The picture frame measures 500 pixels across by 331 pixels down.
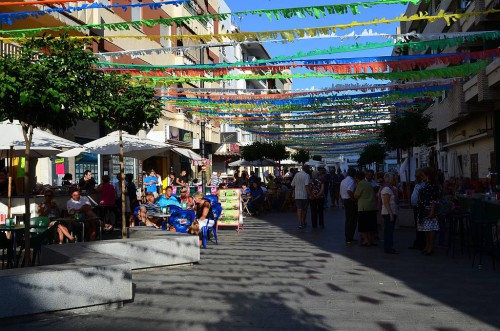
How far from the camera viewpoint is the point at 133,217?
13680mm

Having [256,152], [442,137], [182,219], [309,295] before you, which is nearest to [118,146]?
[182,219]

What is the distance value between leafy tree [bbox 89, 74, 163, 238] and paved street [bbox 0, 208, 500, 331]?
2175mm

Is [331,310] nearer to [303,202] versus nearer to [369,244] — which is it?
[369,244]

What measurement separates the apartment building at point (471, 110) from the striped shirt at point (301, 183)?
616cm

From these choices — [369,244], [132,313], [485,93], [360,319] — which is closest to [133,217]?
[369,244]

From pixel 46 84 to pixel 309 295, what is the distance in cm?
430

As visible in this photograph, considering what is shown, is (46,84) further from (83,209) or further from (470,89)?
(470,89)

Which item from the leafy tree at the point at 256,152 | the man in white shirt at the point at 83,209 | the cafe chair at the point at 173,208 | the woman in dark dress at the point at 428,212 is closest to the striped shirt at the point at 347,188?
the woman in dark dress at the point at 428,212

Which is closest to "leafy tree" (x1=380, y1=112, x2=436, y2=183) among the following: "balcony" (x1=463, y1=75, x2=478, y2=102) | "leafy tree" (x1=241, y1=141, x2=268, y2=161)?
"balcony" (x1=463, y1=75, x2=478, y2=102)

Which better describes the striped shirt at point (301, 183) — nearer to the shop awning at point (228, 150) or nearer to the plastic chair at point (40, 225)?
the plastic chair at point (40, 225)

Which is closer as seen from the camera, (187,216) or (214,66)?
(187,216)

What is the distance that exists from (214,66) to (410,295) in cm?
752

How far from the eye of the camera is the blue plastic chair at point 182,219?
38.6ft

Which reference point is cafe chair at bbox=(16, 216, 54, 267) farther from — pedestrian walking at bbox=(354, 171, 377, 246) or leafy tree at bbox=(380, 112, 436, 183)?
leafy tree at bbox=(380, 112, 436, 183)
